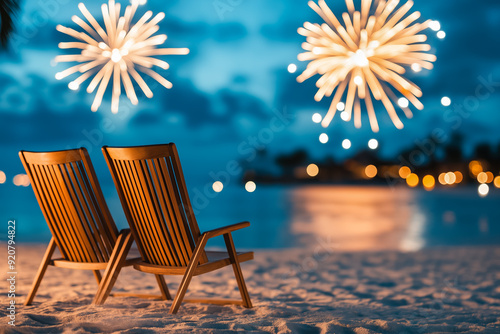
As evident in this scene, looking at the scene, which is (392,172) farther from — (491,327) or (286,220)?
(491,327)

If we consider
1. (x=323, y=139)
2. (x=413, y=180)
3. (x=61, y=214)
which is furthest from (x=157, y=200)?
(x=413, y=180)

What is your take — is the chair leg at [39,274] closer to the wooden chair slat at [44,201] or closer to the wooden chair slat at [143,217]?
the wooden chair slat at [44,201]

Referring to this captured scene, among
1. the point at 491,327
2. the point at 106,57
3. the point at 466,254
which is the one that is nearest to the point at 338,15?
the point at 106,57

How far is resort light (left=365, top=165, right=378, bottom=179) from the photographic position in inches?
2975

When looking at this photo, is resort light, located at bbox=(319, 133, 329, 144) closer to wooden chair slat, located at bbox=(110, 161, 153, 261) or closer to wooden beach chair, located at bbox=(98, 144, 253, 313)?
wooden beach chair, located at bbox=(98, 144, 253, 313)

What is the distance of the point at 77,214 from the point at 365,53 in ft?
9.98

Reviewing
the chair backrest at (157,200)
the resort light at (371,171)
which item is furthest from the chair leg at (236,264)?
the resort light at (371,171)

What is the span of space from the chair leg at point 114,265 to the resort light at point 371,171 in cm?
7423

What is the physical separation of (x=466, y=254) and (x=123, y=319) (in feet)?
18.6

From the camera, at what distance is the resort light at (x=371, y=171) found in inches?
2975

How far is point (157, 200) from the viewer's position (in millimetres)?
2713

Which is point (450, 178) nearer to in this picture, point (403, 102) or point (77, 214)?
point (403, 102)

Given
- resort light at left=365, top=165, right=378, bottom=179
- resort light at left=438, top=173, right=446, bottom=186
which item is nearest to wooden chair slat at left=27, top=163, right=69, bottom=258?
resort light at left=438, top=173, right=446, bottom=186

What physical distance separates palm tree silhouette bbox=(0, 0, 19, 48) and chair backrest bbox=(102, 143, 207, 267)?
862 cm
